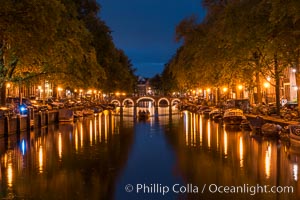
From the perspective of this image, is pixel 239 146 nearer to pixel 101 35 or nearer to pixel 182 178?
pixel 182 178

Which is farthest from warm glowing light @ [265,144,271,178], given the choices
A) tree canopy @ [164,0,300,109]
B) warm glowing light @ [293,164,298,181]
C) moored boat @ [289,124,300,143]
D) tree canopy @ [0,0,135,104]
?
tree canopy @ [0,0,135,104]

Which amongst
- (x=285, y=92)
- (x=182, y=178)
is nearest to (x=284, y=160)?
(x=182, y=178)

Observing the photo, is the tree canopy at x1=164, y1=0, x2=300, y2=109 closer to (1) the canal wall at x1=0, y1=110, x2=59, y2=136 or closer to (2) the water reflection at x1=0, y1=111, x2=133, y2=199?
(2) the water reflection at x1=0, y1=111, x2=133, y2=199

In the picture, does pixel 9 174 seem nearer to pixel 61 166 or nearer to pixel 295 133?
pixel 61 166

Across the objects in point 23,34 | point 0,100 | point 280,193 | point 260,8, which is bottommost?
point 280,193

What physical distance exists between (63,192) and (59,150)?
44.4 feet

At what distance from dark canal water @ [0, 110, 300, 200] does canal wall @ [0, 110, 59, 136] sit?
344cm

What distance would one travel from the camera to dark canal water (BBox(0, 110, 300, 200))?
17.5 meters

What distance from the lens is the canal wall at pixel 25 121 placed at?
131ft

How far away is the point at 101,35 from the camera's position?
272 ft

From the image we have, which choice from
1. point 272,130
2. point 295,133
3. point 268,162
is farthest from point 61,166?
point 272,130

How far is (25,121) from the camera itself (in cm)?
4625

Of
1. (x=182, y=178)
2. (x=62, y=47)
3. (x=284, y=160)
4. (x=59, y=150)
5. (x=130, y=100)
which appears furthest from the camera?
(x=130, y=100)

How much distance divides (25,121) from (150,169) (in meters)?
25.2
